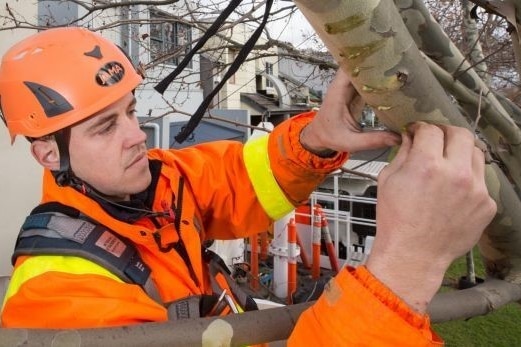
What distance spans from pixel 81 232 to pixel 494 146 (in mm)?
1336

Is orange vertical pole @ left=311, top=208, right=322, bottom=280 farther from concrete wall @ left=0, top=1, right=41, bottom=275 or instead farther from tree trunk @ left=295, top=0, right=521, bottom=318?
tree trunk @ left=295, top=0, right=521, bottom=318

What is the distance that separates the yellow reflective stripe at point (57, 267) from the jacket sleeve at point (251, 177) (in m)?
0.62

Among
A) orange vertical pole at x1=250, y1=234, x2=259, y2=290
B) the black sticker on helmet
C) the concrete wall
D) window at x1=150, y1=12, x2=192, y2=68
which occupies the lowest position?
orange vertical pole at x1=250, y1=234, x2=259, y2=290

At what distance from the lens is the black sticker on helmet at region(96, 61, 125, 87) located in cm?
173

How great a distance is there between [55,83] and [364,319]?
4.44 feet

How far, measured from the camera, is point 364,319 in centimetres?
88

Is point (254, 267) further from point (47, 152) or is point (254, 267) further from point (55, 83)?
point (55, 83)

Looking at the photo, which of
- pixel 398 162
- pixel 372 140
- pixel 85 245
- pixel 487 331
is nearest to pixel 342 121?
pixel 372 140

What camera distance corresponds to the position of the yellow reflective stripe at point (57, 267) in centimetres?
134

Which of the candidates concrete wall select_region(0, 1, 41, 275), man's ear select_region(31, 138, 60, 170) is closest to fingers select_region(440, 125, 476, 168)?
man's ear select_region(31, 138, 60, 170)

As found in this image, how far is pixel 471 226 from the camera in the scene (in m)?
0.91

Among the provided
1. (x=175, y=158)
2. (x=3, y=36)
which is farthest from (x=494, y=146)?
(x=3, y=36)

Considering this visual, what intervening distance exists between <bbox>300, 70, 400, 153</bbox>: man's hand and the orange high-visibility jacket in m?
0.20

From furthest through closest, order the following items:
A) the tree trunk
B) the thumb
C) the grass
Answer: the grass
the thumb
the tree trunk
